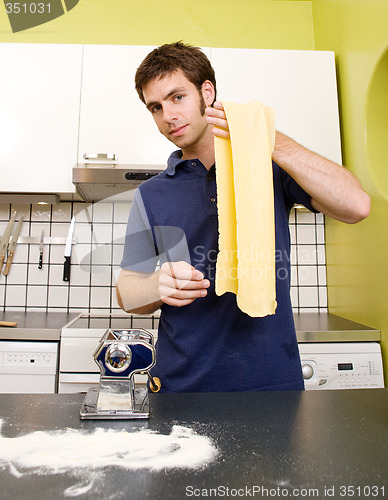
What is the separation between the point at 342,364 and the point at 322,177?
37.6 inches

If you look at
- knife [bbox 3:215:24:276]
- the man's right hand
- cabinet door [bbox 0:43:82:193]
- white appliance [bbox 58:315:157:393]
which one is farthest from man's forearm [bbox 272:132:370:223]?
knife [bbox 3:215:24:276]

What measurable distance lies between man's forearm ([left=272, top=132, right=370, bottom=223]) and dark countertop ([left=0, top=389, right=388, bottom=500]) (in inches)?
14.0

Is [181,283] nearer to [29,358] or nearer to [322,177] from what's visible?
[322,177]

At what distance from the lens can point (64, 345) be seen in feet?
4.80

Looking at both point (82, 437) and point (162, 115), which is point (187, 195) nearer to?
point (162, 115)

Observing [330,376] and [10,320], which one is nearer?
[330,376]

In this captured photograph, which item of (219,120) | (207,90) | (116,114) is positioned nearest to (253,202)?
(219,120)

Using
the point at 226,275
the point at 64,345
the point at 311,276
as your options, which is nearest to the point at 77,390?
the point at 64,345

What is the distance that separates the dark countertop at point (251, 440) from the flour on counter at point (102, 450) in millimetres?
15

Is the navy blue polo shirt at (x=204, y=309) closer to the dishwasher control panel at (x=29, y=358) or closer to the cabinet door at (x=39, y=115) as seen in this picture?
the dishwasher control panel at (x=29, y=358)

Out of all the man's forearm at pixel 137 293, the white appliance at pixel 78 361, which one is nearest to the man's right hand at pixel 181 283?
the man's forearm at pixel 137 293

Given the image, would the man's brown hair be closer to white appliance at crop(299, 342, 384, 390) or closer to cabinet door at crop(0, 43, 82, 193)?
cabinet door at crop(0, 43, 82, 193)

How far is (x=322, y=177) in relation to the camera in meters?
0.77

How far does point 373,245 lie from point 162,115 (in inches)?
38.7
